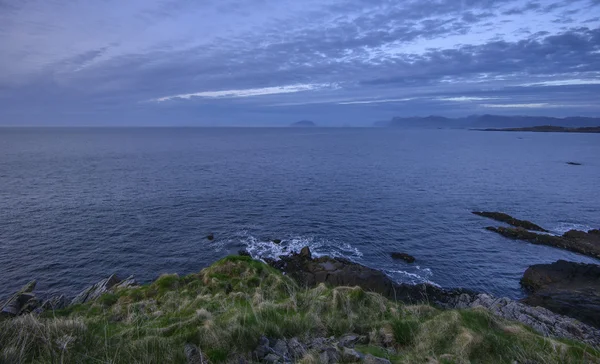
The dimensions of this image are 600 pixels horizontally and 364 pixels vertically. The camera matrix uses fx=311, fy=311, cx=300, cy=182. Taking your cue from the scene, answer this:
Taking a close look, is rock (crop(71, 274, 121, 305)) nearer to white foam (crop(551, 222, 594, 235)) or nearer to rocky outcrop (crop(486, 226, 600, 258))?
rocky outcrop (crop(486, 226, 600, 258))

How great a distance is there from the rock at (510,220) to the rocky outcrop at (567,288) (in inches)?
479

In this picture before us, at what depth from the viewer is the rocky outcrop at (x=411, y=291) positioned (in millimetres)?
20047

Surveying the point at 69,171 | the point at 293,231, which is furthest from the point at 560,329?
the point at 69,171

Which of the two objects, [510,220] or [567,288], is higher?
[510,220]

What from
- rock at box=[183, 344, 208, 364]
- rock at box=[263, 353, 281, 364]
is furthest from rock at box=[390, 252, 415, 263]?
rock at box=[183, 344, 208, 364]

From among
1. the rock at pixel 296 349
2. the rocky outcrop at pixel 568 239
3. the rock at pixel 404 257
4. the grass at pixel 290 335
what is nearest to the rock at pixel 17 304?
the grass at pixel 290 335

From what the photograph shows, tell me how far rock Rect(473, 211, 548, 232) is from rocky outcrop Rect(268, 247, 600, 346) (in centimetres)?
2263

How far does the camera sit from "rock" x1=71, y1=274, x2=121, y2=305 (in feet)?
77.9

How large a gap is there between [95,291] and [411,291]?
26991 mm

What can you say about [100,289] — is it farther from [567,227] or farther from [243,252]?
[567,227]

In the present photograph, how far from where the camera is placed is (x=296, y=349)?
29.5 ft

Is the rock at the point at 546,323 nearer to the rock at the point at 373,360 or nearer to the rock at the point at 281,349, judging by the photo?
the rock at the point at 373,360

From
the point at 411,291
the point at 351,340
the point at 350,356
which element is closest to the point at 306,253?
the point at 411,291

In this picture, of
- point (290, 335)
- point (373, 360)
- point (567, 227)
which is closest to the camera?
point (373, 360)
